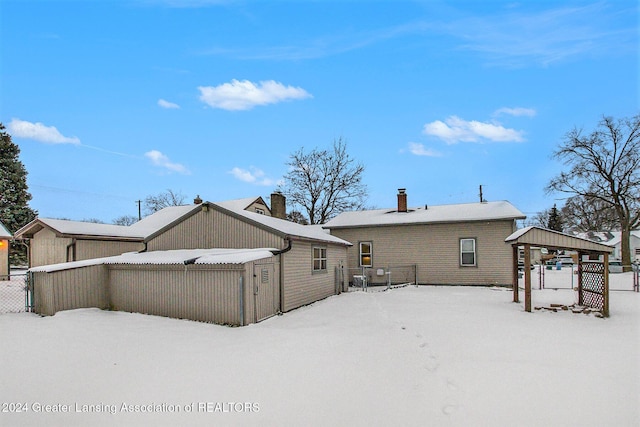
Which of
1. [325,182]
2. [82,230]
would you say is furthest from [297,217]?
[82,230]

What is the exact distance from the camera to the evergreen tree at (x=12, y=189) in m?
30.7

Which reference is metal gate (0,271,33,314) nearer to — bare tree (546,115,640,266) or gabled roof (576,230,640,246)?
bare tree (546,115,640,266)

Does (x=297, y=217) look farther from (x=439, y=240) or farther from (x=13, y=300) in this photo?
(x=13, y=300)

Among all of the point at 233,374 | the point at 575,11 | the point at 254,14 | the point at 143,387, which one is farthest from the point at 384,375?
the point at 575,11

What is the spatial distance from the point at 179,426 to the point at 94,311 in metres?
7.84

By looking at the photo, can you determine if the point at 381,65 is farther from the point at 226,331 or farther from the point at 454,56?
the point at 226,331

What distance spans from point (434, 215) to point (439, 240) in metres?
1.43

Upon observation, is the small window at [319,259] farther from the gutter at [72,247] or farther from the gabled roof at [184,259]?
the gutter at [72,247]

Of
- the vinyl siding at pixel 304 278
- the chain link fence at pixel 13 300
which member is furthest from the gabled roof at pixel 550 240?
the chain link fence at pixel 13 300

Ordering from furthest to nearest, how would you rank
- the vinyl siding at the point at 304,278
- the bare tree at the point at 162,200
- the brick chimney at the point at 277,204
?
the bare tree at the point at 162,200
the brick chimney at the point at 277,204
the vinyl siding at the point at 304,278

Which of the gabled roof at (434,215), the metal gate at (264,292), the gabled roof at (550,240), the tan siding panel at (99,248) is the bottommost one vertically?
the metal gate at (264,292)

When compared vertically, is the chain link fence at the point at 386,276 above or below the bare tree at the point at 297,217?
below

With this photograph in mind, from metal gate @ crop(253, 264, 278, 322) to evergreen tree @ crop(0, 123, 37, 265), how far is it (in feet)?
101

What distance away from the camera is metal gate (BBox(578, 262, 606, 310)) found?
1123 centimetres
